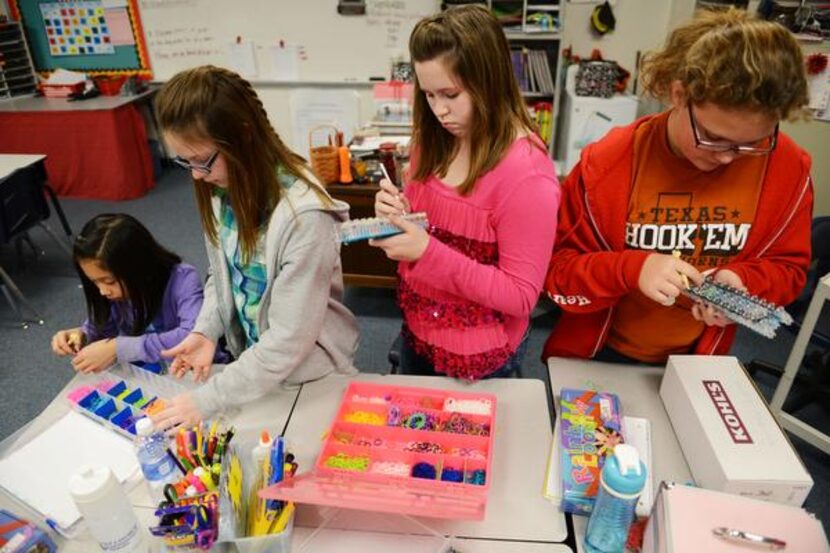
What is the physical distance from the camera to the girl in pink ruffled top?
104cm

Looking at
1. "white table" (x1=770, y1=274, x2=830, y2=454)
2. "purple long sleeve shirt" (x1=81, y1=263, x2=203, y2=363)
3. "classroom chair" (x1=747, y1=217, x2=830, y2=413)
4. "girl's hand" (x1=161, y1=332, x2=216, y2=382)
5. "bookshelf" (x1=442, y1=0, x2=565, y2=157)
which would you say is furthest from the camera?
"bookshelf" (x1=442, y1=0, x2=565, y2=157)

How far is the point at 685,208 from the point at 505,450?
24.5 inches

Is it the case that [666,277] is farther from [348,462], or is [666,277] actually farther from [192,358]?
[192,358]

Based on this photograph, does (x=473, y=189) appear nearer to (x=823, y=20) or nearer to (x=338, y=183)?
(x=338, y=183)

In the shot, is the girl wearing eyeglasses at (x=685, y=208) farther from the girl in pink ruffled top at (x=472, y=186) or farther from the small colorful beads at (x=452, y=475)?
the small colorful beads at (x=452, y=475)

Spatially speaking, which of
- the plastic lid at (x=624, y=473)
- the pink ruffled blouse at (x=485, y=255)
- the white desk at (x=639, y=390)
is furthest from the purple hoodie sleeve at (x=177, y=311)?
the plastic lid at (x=624, y=473)

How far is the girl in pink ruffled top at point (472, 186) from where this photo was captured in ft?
3.42

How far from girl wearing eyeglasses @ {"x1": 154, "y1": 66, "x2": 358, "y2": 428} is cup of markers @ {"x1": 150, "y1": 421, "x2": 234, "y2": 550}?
0.12 metres

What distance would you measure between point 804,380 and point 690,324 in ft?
4.94

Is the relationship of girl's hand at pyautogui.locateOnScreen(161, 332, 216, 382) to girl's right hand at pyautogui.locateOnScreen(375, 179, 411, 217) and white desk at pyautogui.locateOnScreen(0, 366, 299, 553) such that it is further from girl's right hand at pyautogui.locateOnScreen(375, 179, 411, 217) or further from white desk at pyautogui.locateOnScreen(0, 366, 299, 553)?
girl's right hand at pyautogui.locateOnScreen(375, 179, 411, 217)

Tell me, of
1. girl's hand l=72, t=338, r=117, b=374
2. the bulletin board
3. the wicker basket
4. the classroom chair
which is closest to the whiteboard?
the bulletin board

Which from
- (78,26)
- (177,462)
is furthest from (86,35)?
(177,462)

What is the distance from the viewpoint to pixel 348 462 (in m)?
1.09

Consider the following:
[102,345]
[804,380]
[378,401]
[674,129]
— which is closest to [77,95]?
[102,345]
